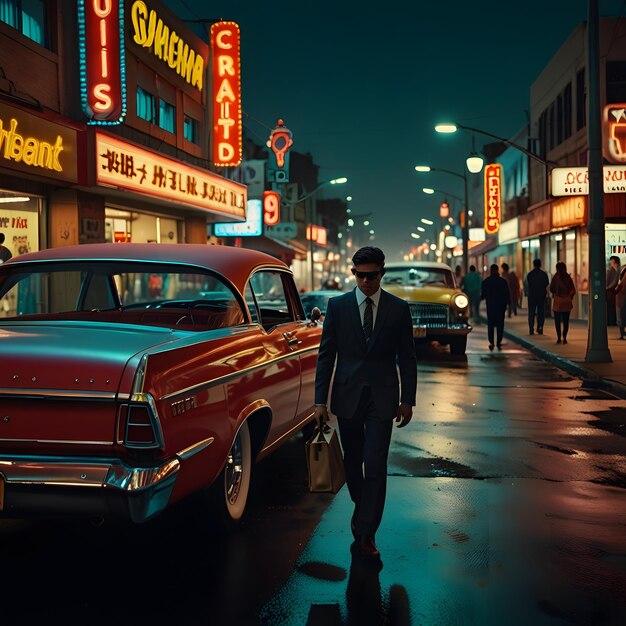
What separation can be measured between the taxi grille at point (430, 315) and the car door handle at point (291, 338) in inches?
443

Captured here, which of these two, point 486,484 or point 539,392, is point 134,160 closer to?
point 539,392

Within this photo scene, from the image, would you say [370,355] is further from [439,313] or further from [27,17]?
[27,17]

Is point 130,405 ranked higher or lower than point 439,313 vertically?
lower

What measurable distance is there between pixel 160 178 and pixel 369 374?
15307mm

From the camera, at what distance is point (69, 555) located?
4.98 m

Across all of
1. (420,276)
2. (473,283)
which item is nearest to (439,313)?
(420,276)

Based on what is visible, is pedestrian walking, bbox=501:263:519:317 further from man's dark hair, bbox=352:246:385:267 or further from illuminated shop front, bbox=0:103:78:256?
man's dark hair, bbox=352:246:385:267

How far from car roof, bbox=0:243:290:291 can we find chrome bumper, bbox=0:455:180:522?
1.90 metres

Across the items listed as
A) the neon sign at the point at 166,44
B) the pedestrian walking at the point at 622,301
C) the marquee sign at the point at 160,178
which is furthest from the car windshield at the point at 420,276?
the neon sign at the point at 166,44

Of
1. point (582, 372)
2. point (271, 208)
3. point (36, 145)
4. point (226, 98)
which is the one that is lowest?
point (582, 372)

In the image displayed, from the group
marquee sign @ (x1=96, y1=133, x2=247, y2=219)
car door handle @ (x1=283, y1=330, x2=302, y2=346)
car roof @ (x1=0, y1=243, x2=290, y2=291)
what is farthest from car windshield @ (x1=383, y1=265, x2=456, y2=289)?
car roof @ (x1=0, y1=243, x2=290, y2=291)

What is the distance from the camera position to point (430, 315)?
17906mm

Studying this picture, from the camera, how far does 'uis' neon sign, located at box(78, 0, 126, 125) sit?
16.2 metres

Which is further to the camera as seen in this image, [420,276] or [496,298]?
[420,276]
